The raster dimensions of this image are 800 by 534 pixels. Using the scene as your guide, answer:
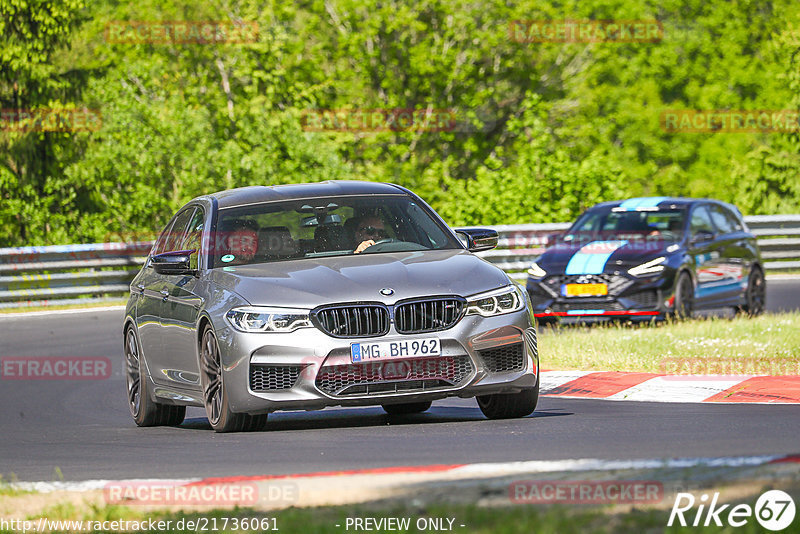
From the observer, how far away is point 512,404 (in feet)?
31.5

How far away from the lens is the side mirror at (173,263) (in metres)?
9.90

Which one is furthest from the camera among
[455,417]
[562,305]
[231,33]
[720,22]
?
[720,22]

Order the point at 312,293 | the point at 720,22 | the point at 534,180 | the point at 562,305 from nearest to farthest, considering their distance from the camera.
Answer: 1. the point at 312,293
2. the point at 562,305
3. the point at 534,180
4. the point at 720,22

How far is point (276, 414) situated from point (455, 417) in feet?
5.26

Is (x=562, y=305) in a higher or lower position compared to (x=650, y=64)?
higher

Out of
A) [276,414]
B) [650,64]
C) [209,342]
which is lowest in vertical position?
[650,64]

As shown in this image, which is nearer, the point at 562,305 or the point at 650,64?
the point at 562,305

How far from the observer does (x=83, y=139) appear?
33406 mm

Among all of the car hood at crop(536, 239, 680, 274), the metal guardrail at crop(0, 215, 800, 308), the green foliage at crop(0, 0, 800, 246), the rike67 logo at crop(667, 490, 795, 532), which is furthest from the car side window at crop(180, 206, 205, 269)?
the green foliage at crop(0, 0, 800, 246)

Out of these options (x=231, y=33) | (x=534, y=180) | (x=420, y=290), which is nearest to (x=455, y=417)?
(x=420, y=290)

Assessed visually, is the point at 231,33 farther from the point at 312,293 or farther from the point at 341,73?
the point at 312,293

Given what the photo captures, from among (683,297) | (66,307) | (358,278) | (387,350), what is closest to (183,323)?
(358,278)

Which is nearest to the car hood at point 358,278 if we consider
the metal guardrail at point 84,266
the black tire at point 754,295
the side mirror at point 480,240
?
the side mirror at point 480,240

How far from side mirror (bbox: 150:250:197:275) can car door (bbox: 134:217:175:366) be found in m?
0.47
